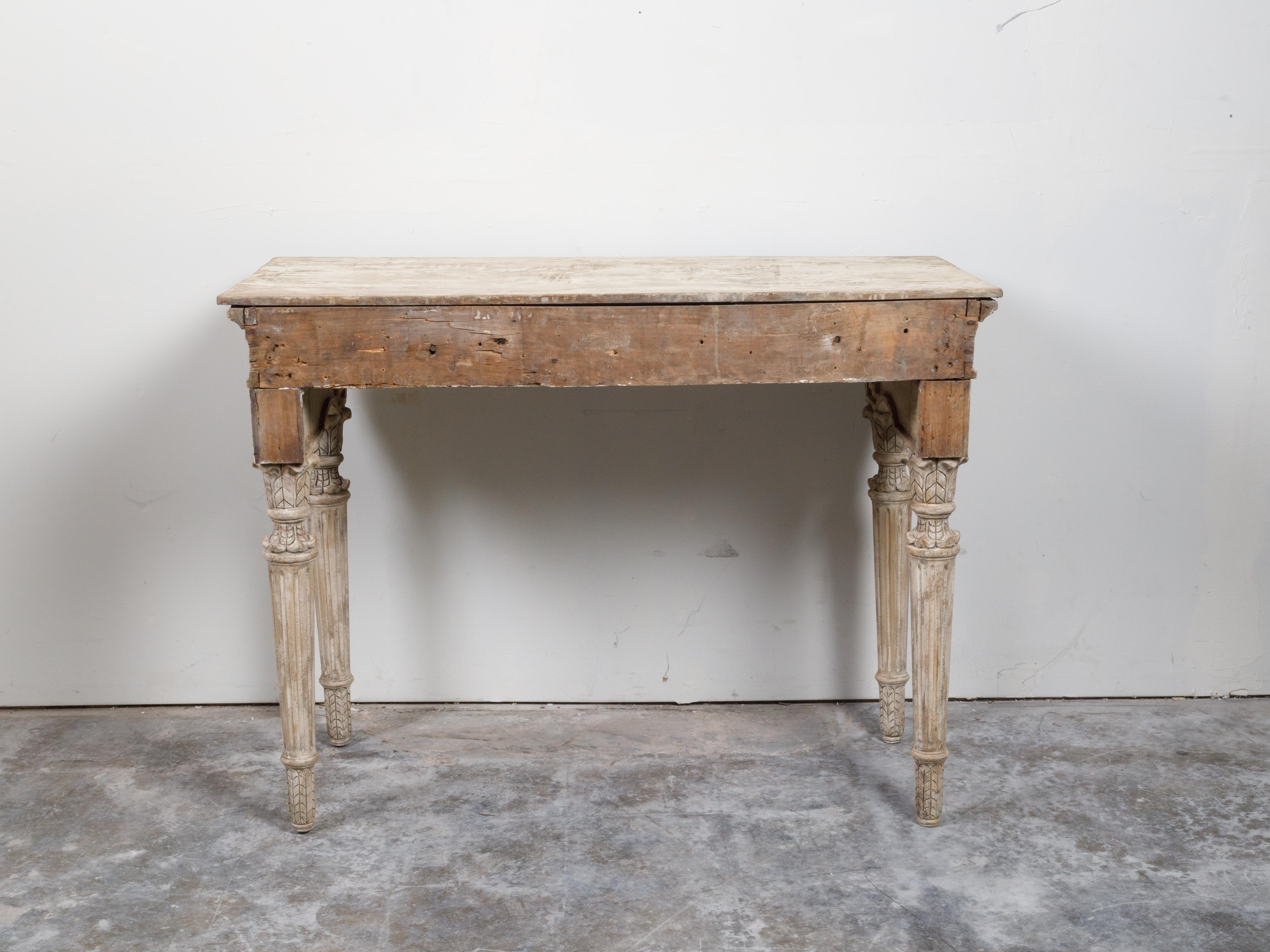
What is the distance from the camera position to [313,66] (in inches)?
106

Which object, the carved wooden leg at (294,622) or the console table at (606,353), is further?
the carved wooden leg at (294,622)

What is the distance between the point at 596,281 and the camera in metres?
2.24

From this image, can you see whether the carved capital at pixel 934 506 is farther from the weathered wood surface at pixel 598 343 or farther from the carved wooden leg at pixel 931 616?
the weathered wood surface at pixel 598 343

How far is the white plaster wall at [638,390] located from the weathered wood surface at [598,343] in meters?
0.72

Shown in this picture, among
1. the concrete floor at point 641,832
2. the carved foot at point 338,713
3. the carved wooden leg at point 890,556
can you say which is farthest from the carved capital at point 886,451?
the carved foot at point 338,713

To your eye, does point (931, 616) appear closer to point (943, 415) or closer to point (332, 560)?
point (943, 415)

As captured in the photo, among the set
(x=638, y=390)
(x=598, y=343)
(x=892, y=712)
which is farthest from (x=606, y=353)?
(x=892, y=712)

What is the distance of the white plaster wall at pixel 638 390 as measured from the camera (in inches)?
106

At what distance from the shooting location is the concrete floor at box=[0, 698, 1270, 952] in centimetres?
200

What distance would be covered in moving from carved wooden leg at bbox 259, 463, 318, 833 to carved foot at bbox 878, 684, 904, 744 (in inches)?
50.0

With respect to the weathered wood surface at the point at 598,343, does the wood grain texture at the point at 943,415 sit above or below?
below

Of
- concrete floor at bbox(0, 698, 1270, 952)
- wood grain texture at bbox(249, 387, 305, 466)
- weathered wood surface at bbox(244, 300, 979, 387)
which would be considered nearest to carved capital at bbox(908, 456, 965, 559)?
weathered wood surface at bbox(244, 300, 979, 387)

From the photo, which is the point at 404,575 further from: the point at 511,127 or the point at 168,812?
the point at 511,127

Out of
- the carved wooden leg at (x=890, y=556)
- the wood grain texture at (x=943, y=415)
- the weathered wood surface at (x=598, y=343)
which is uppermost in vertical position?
the weathered wood surface at (x=598, y=343)
